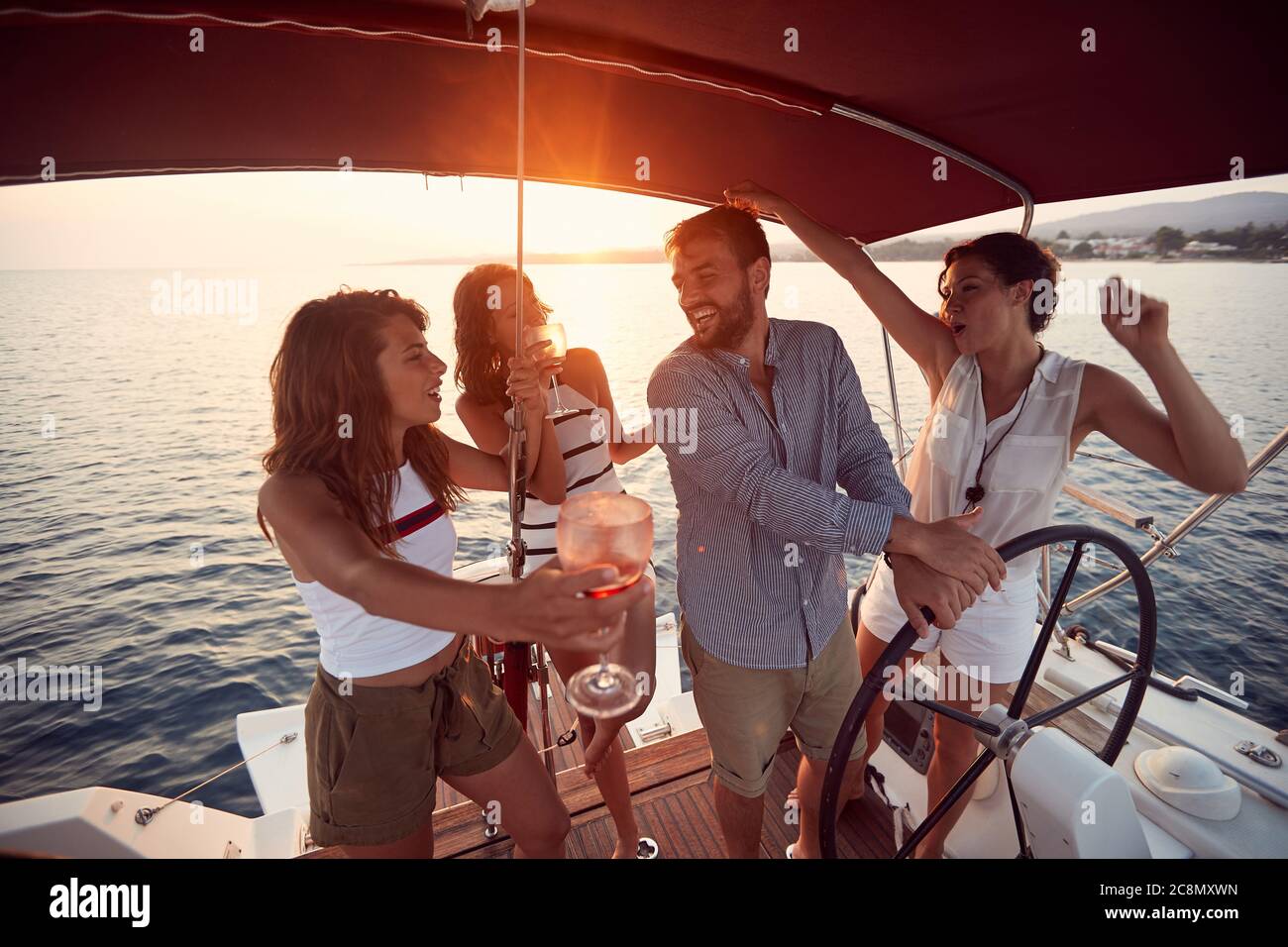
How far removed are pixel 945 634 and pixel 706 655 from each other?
86 cm

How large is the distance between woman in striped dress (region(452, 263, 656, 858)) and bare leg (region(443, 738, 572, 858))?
1.37 feet

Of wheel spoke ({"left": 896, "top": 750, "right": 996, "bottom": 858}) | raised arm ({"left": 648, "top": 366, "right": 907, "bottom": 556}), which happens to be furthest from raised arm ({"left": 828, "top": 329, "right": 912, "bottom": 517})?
wheel spoke ({"left": 896, "top": 750, "right": 996, "bottom": 858})

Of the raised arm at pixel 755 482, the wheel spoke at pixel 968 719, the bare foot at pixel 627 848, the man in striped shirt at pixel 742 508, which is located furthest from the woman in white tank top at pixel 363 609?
the wheel spoke at pixel 968 719

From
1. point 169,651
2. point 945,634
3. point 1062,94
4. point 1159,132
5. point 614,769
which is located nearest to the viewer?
point 1062,94

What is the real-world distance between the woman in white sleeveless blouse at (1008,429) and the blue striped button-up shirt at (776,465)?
14.3 inches

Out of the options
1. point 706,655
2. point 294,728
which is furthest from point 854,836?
point 294,728

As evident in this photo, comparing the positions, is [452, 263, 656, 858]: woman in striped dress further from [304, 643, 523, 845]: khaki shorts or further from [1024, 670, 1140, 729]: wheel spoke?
[1024, 670, 1140, 729]: wheel spoke

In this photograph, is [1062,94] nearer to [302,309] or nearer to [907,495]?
[907,495]

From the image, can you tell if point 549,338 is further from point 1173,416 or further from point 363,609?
point 1173,416

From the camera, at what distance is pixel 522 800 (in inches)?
61.1

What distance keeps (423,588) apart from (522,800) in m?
0.97

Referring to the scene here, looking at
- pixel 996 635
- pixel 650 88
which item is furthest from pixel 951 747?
pixel 650 88

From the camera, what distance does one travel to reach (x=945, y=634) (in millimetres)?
1899

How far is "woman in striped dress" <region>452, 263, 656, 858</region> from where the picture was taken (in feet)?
6.66
